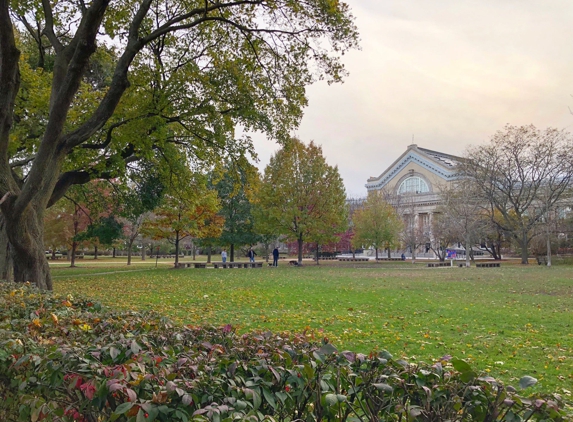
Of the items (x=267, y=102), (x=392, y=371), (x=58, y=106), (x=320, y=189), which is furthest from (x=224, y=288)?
(x=320, y=189)

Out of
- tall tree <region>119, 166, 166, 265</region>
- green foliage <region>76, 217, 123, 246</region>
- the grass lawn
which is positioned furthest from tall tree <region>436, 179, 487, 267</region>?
green foliage <region>76, 217, 123, 246</region>

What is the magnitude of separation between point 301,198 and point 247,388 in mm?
31686

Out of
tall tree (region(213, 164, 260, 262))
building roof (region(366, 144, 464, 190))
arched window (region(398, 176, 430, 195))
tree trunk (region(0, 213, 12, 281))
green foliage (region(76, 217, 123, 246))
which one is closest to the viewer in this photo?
tree trunk (region(0, 213, 12, 281))

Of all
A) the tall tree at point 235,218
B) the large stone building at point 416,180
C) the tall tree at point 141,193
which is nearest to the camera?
the tall tree at point 141,193

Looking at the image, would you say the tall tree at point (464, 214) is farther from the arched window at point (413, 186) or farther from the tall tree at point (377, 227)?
the arched window at point (413, 186)

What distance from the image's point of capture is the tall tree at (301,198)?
33.3 m

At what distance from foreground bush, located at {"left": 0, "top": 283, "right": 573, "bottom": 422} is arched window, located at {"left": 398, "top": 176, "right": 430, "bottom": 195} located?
74161 millimetres

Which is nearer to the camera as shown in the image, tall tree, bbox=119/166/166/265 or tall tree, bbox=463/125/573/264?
tall tree, bbox=119/166/166/265

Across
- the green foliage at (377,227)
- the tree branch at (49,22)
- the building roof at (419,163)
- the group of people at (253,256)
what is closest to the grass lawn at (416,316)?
the tree branch at (49,22)

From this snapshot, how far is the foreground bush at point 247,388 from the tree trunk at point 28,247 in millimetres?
8094

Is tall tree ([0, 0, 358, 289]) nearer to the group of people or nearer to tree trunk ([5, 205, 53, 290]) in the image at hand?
tree trunk ([5, 205, 53, 290])

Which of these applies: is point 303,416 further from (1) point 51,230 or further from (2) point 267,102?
(1) point 51,230

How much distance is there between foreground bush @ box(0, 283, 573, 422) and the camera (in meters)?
1.84

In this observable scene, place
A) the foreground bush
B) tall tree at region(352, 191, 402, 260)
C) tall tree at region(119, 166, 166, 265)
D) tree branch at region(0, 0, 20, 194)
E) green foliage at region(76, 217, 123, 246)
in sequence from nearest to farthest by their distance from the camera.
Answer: the foreground bush → tree branch at region(0, 0, 20, 194) → tall tree at region(119, 166, 166, 265) → green foliage at region(76, 217, 123, 246) → tall tree at region(352, 191, 402, 260)
